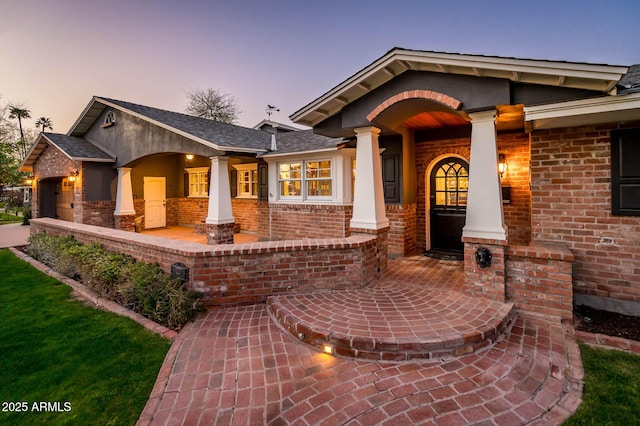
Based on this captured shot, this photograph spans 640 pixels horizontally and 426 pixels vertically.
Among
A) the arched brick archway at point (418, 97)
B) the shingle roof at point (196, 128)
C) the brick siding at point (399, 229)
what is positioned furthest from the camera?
the shingle roof at point (196, 128)

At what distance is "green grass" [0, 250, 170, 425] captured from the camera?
240cm

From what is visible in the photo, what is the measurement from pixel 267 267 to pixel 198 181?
10543 mm

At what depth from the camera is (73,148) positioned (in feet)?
34.4

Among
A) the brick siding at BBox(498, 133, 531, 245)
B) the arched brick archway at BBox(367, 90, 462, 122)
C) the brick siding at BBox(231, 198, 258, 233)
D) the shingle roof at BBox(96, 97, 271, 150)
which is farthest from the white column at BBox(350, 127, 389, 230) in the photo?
the brick siding at BBox(231, 198, 258, 233)

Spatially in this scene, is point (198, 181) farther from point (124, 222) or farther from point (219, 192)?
point (219, 192)

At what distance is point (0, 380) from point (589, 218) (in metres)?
7.77

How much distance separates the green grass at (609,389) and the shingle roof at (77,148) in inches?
533

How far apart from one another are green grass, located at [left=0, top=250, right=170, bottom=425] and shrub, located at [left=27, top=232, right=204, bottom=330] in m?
0.32

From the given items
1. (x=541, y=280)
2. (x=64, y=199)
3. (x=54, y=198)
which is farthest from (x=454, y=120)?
(x=54, y=198)

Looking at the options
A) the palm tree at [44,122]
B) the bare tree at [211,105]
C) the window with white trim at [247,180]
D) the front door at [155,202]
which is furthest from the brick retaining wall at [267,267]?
the palm tree at [44,122]

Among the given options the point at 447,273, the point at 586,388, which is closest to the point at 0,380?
the point at 586,388

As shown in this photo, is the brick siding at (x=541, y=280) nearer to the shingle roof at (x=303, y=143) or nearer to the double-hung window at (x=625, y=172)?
the double-hung window at (x=625, y=172)

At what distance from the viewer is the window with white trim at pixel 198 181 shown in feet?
43.2

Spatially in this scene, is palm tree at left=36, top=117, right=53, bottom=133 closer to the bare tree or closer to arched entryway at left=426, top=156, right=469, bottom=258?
the bare tree
